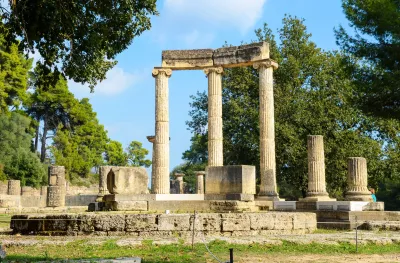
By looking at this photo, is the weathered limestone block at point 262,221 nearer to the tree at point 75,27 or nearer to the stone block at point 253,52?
the tree at point 75,27

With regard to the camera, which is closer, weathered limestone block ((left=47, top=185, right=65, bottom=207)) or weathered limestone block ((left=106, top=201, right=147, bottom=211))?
weathered limestone block ((left=106, top=201, right=147, bottom=211))

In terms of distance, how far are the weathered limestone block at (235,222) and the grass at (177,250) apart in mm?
1398

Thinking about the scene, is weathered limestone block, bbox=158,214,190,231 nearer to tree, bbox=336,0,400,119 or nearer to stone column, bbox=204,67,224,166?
tree, bbox=336,0,400,119

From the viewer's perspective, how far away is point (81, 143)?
6481 cm

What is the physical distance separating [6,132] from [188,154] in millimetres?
40662

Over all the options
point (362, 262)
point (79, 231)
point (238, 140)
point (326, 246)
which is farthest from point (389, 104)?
point (238, 140)

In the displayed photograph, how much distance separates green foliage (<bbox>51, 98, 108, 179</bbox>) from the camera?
58.5m

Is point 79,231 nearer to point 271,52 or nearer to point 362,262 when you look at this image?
point 362,262

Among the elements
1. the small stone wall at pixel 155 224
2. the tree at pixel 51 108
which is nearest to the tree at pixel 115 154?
the tree at pixel 51 108

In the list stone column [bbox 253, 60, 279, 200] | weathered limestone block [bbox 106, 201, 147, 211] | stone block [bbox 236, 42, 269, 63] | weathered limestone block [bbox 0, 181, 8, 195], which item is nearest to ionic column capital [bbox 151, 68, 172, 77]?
stone block [bbox 236, 42, 269, 63]

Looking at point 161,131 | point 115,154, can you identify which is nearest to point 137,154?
point 115,154

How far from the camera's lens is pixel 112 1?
38.2ft

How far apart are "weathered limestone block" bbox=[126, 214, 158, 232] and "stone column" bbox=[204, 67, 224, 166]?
42.9ft

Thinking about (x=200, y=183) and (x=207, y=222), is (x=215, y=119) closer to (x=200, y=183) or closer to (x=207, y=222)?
(x=200, y=183)
